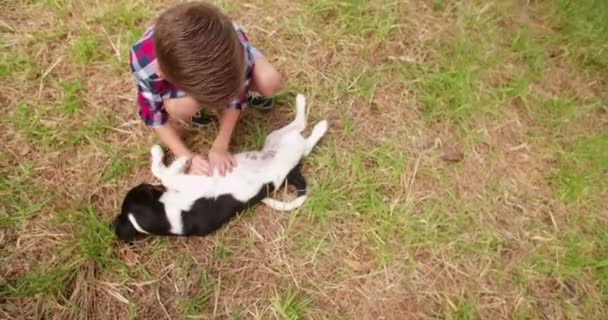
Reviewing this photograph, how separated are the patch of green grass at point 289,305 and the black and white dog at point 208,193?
0.33 m

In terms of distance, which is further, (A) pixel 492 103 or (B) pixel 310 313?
(A) pixel 492 103

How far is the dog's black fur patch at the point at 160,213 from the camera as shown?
1.55m

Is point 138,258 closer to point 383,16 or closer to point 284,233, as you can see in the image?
point 284,233

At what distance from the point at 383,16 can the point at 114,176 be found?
148 centimetres

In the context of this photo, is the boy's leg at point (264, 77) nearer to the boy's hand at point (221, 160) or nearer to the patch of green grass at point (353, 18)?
the boy's hand at point (221, 160)

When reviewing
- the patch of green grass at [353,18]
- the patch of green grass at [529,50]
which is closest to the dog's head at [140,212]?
the patch of green grass at [353,18]

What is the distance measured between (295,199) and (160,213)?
0.53 meters

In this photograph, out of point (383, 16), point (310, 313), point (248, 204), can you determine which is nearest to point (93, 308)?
point (248, 204)

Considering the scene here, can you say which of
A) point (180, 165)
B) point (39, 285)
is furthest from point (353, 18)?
point (39, 285)

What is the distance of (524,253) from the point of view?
71.9 inches

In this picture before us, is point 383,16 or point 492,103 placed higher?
point 383,16

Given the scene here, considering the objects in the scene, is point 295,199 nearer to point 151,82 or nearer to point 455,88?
point 151,82

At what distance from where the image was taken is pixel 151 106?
1619mm

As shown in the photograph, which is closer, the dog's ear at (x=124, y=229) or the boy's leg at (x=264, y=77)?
the dog's ear at (x=124, y=229)
